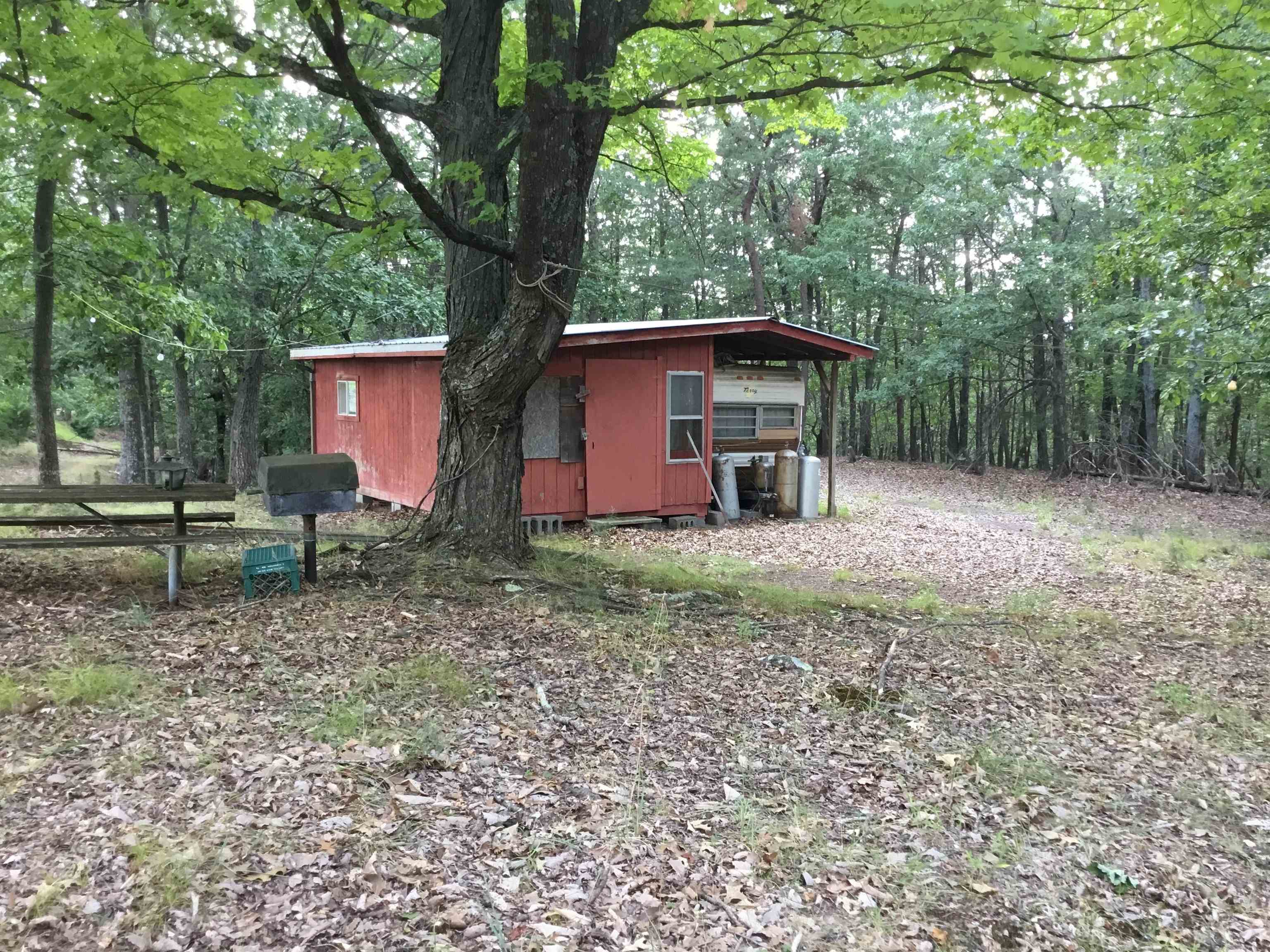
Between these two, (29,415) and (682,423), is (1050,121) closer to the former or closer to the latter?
(682,423)

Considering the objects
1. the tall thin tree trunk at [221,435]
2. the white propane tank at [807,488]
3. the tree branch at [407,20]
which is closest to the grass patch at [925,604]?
the white propane tank at [807,488]

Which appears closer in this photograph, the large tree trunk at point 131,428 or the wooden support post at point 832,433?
the wooden support post at point 832,433

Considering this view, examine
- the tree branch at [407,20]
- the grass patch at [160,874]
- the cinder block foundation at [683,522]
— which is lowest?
the grass patch at [160,874]

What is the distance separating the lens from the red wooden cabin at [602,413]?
1095 cm

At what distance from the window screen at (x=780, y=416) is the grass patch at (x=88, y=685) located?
10.9m

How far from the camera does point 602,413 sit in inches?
443

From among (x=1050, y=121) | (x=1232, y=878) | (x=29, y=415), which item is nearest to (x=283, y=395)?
(x=29, y=415)

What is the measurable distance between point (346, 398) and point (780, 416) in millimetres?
7265

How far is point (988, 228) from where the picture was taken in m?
23.2

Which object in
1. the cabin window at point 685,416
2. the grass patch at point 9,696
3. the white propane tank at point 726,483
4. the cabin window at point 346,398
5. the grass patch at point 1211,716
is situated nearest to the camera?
the grass patch at point 9,696

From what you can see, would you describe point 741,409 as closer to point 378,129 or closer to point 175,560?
point 378,129

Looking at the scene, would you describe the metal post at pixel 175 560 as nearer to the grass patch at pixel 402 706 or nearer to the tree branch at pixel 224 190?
the grass patch at pixel 402 706

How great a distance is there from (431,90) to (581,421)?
449 cm

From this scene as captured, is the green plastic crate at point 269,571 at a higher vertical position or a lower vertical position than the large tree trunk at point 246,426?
lower
